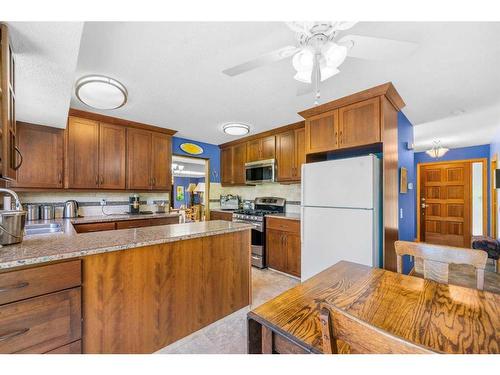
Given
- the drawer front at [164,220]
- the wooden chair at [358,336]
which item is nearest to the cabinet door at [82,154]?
the drawer front at [164,220]

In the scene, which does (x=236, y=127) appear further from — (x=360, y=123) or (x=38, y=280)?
(x=38, y=280)

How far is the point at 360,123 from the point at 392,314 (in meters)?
2.08

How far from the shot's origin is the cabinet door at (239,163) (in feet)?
14.3

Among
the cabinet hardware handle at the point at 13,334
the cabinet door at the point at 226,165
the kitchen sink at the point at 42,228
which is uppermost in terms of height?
the cabinet door at the point at 226,165

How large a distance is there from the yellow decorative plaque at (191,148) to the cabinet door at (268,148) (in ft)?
4.41

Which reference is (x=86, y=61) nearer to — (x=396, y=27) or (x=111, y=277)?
(x=111, y=277)

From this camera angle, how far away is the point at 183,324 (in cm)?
171

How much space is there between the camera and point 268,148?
3926mm

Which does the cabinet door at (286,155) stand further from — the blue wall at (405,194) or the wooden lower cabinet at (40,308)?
the wooden lower cabinet at (40,308)

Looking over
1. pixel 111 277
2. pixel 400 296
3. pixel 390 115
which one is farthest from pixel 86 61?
pixel 390 115

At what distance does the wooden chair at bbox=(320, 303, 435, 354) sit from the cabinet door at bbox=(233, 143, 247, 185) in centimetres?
387

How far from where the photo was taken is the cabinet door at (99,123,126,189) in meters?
3.14

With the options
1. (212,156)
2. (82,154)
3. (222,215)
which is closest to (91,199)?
(82,154)

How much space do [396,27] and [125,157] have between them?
3442 mm
